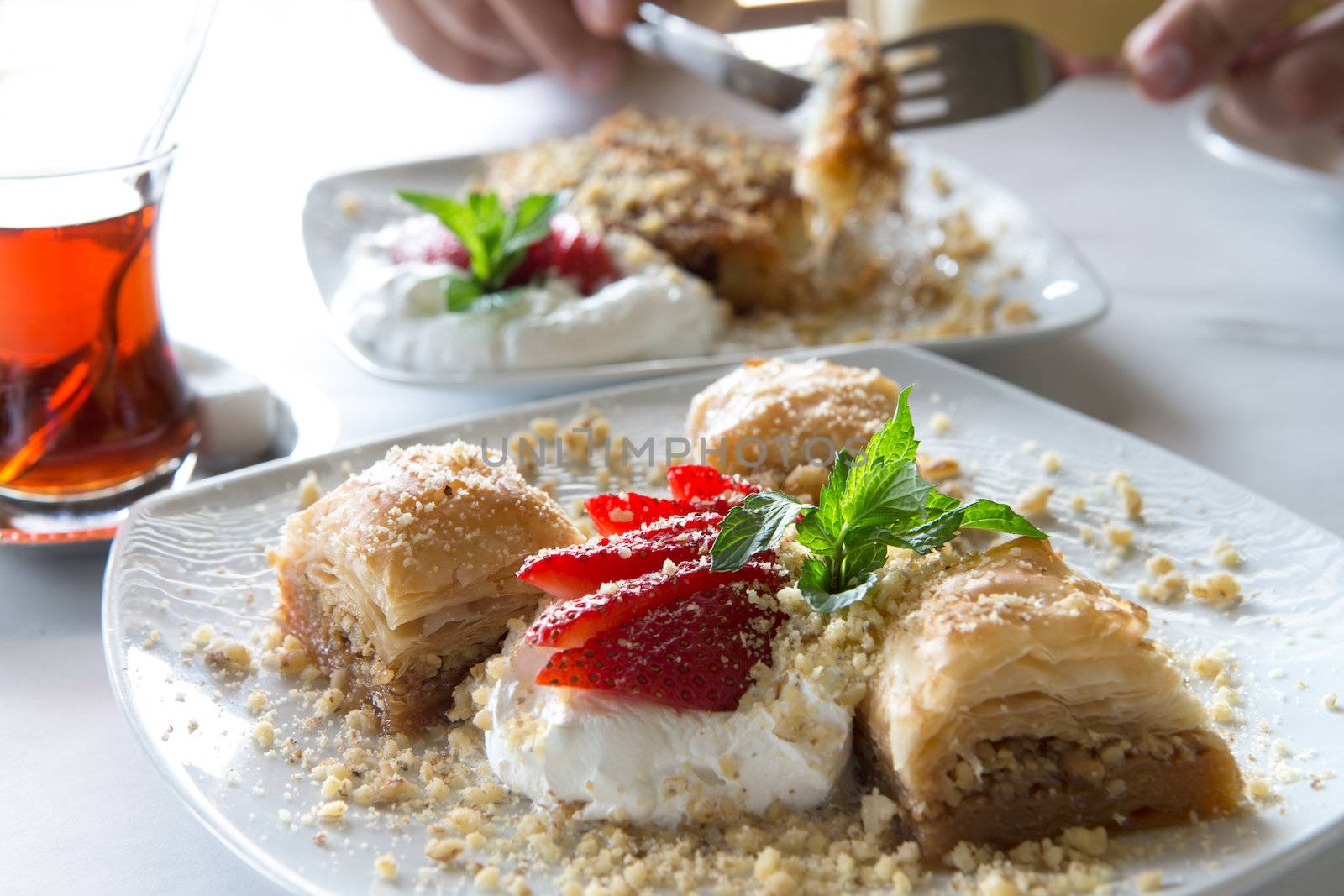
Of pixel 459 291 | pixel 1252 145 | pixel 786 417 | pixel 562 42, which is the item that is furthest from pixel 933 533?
pixel 562 42

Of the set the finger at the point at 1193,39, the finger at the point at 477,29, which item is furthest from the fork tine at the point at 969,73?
the finger at the point at 477,29

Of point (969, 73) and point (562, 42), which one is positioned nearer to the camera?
point (969, 73)

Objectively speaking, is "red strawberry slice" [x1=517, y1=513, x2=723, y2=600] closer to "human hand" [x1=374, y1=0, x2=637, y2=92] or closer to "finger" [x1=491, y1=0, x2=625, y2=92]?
"human hand" [x1=374, y1=0, x2=637, y2=92]

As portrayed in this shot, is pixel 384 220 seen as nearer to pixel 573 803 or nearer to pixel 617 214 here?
pixel 617 214

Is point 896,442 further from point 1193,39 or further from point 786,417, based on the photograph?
point 1193,39

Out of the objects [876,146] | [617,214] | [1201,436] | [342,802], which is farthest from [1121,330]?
[342,802]

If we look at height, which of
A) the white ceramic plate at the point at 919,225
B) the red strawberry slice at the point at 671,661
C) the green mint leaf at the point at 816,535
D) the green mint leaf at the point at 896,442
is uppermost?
the green mint leaf at the point at 896,442

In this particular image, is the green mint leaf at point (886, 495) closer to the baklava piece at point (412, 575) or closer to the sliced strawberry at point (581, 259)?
the baklava piece at point (412, 575)
